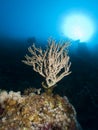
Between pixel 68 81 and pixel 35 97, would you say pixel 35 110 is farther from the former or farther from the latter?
pixel 68 81

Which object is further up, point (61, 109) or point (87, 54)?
point (87, 54)

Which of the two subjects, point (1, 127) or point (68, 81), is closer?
point (1, 127)

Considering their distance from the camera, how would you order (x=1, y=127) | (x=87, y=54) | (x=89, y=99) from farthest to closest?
(x=87, y=54) → (x=89, y=99) → (x=1, y=127)

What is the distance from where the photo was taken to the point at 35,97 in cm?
721

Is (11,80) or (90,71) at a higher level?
(90,71)

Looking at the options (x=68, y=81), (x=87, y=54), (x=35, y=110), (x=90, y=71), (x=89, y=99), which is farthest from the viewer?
(x=87, y=54)

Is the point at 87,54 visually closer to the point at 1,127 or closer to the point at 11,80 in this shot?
the point at 11,80

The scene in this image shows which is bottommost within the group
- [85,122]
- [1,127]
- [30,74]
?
[1,127]

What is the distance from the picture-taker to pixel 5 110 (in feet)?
22.2

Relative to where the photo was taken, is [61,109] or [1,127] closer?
[1,127]

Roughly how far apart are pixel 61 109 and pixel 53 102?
0.37 metres

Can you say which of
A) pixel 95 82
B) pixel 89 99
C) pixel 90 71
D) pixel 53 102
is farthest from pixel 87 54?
pixel 53 102

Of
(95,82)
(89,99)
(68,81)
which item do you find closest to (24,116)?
(89,99)

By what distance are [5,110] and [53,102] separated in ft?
5.50
